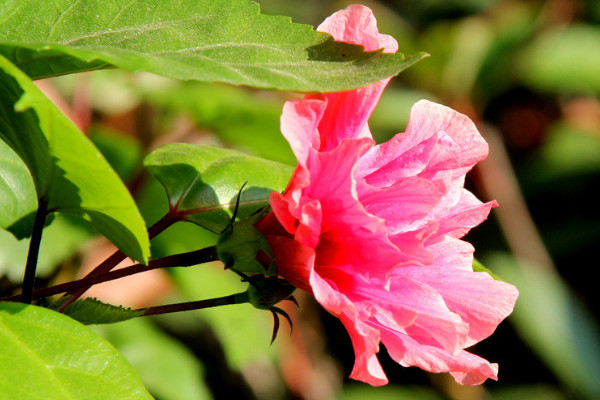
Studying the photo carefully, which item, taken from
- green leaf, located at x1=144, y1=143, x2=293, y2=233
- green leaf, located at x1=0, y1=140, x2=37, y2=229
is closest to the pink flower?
green leaf, located at x1=144, y1=143, x2=293, y2=233

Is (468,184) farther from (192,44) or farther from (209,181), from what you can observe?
(192,44)

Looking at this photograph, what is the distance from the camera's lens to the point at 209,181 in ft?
2.90

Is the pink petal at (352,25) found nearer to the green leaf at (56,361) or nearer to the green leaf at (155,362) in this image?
the green leaf at (56,361)

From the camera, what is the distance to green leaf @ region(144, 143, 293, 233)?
2.78ft

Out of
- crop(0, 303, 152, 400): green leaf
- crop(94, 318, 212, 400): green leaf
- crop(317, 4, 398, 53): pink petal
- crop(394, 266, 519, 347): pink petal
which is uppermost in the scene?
crop(317, 4, 398, 53): pink petal

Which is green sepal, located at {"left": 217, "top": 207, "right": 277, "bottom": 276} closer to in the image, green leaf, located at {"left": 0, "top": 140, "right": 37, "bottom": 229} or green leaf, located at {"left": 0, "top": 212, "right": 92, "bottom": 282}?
green leaf, located at {"left": 0, "top": 140, "right": 37, "bottom": 229}

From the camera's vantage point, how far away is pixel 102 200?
26.2 inches

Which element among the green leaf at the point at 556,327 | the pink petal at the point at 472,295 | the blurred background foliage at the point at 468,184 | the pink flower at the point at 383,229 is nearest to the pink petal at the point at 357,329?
the pink flower at the point at 383,229

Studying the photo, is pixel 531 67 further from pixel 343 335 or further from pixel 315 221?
pixel 315 221

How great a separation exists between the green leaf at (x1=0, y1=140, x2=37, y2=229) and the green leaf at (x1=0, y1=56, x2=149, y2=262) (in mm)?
128

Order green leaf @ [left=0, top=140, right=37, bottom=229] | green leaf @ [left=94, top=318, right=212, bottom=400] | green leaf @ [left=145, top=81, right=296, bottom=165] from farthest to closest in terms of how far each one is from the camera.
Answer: green leaf @ [left=145, top=81, right=296, bottom=165]
green leaf @ [left=94, top=318, right=212, bottom=400]
green leaf @ [left=0, top=140, right=37, bottom=229]

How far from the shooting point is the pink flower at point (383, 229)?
2.22ft

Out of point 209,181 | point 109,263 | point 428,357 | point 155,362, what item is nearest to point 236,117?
point 155,362

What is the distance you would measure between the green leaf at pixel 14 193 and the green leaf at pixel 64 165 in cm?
13
